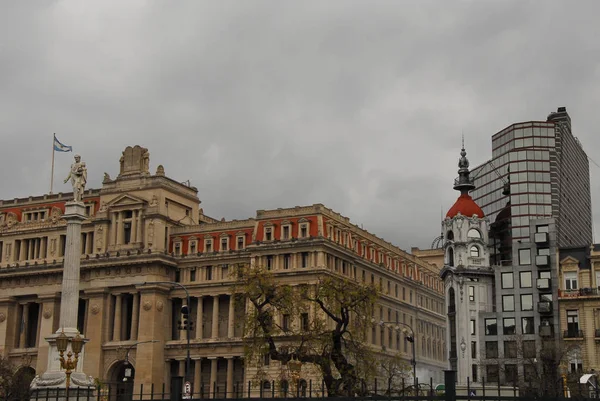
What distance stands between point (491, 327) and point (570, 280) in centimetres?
1159

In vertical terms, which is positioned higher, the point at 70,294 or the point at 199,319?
the point at 199,319

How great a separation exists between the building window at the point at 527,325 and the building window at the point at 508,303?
2.02 m

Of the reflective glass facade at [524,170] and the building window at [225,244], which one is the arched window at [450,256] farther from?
the building window at [225,244]

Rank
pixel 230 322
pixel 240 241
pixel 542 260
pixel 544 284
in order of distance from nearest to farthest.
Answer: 1. pixel 544 284
2. pixel 542 260
3. pixel 230 322
4. pixel 240 241

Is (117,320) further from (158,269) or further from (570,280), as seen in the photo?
(570,280)

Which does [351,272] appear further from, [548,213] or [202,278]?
[548,213]

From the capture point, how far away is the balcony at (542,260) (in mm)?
111000

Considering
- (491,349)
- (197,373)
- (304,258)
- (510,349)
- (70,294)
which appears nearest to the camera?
(70,294)

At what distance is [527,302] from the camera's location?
11200cm

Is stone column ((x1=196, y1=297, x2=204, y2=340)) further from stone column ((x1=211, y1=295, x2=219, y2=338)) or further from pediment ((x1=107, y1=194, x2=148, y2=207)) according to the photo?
pediment ((x1=107, y1=194, x2=148, y2=207))

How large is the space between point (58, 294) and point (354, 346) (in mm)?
80421

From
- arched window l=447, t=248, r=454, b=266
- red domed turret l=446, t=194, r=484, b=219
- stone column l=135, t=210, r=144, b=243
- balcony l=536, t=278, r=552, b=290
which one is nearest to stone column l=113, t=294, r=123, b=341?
stone column l=135, t=210, r=144, b=243

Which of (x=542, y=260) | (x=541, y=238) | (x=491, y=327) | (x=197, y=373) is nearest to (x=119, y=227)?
(x=197, y=373)

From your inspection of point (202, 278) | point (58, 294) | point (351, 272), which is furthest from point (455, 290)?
point (58, 294)
